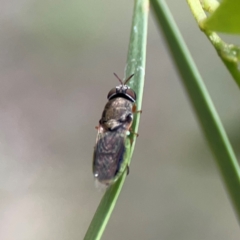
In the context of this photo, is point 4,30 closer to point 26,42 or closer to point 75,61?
point 26,42

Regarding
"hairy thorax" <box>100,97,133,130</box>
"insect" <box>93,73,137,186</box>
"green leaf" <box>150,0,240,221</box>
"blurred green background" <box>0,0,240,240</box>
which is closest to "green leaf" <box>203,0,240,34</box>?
"green leaf" <box>150,0,240,221</box>

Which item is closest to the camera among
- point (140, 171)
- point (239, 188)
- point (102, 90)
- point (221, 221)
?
point (239, 188)

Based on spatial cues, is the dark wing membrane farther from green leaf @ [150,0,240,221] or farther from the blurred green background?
the blurred green background

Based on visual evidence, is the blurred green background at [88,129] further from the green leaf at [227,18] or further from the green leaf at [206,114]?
the green leaf at [227,18]

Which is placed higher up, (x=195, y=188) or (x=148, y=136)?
(x=148, y=136)

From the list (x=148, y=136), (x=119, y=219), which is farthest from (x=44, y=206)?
(x=148, y=136)

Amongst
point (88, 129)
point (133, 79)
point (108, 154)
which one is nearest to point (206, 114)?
point (133, 79)

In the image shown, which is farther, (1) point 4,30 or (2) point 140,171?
(1) point 4,30

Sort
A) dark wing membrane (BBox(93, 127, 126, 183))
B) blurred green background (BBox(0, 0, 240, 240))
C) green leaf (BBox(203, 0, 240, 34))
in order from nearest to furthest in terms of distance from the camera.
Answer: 1. green leaf (BBox(203, 0, 240, 34))
2. dark wing membrane (BBox(93, 127, 126, 183))
3. blurred green background (BBox(0, 0, 240, 240))
